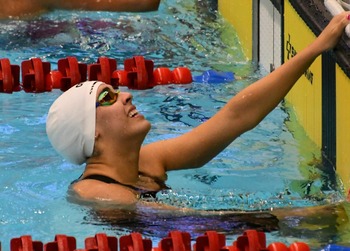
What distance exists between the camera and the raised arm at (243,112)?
3266mm

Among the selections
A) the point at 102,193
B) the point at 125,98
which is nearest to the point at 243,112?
the point at 125,98

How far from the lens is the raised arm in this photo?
327cm

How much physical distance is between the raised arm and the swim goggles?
10.5 inches

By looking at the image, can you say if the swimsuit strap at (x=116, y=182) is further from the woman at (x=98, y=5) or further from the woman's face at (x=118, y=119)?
the woman at (x=98, y=5)

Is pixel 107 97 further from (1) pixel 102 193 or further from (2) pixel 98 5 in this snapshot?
(2) pixel 98 5

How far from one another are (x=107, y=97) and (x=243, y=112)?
1.50ft

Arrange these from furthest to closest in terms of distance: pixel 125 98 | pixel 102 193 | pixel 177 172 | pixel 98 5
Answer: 1. pixel 98 5
2. pixel 177 172
3. pixel 125 98
4. pixel 102 193

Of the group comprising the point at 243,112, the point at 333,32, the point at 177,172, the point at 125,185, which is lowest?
the point at 177,172

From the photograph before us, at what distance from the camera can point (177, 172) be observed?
13.0ft

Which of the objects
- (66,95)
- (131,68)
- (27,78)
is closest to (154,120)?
(131,68)

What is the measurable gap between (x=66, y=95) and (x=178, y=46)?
2233 mm

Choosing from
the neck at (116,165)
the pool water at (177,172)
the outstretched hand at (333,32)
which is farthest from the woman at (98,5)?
the outstretched hand at (333,32)

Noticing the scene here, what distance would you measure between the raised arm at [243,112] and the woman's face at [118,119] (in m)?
0.24

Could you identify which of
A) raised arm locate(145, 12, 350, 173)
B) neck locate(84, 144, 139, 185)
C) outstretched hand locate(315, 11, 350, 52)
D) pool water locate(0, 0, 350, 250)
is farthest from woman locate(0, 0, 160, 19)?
outstretched hand locate(315, 11, 350, 52)
